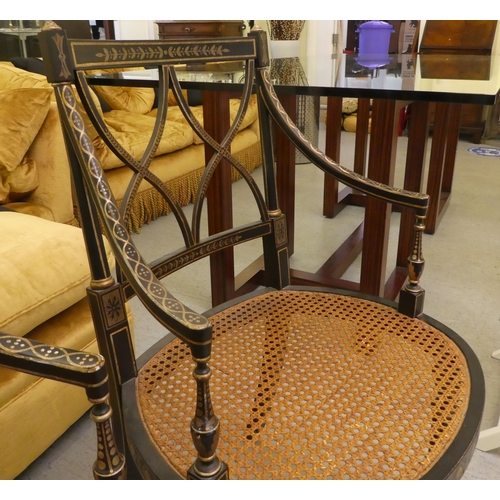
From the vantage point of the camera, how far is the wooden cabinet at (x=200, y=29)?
286cm

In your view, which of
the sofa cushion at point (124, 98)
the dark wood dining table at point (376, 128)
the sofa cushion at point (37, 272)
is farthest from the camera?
the sofa cushion at point (124, 98)

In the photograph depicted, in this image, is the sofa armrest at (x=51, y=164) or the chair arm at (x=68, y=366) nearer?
the chair arm at (x=68, y=366)

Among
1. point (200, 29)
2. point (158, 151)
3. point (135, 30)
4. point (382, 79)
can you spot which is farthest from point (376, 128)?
point (135, 30)

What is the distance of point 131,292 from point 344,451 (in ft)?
1.28

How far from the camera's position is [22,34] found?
13.4 ft

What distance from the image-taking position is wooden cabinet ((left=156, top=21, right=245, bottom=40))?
2859 mm

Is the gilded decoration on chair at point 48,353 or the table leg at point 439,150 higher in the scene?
the gilded decoration on chair at point 48,353

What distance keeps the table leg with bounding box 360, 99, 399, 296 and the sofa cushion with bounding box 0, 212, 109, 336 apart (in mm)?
788

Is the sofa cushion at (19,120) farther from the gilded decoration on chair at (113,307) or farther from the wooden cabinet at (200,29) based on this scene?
the wooden cabinet at (200,29)

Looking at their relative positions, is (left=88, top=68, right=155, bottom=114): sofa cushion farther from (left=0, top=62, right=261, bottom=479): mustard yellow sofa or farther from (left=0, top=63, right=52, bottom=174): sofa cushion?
(left=0, top=63, right=52, bottom=174): sofa cushion

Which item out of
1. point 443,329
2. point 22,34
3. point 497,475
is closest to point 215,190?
point 443,329

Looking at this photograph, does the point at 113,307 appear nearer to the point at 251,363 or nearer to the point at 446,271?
the point at 251,363

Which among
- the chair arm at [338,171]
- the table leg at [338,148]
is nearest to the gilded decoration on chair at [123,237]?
the chair arm at [338,171]

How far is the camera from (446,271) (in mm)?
2045
